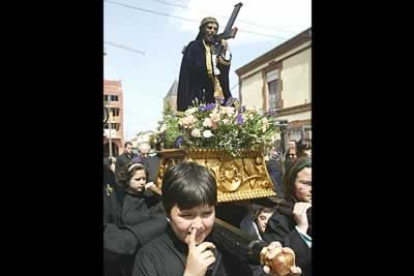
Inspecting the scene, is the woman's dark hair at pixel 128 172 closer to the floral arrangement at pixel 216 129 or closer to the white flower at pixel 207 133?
the floral arrangement at pixel 216 129

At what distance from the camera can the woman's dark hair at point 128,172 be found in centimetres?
203

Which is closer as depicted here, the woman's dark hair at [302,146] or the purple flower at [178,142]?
the purple flower at [178,142]

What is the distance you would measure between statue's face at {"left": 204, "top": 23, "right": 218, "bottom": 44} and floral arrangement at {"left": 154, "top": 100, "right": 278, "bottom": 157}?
28 cm

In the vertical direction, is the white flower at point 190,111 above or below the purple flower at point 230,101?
below

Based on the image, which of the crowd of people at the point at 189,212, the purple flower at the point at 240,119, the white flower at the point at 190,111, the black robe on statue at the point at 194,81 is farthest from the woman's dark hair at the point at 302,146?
the white flower at the point at 190,111

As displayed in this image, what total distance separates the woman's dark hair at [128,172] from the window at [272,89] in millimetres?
627

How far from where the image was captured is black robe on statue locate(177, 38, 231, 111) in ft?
6.84

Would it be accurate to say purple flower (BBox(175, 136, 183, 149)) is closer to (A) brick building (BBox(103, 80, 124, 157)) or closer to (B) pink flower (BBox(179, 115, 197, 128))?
(B) pink flower (BBox(179, 115, 197, 128))

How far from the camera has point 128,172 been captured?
80.2 inches
